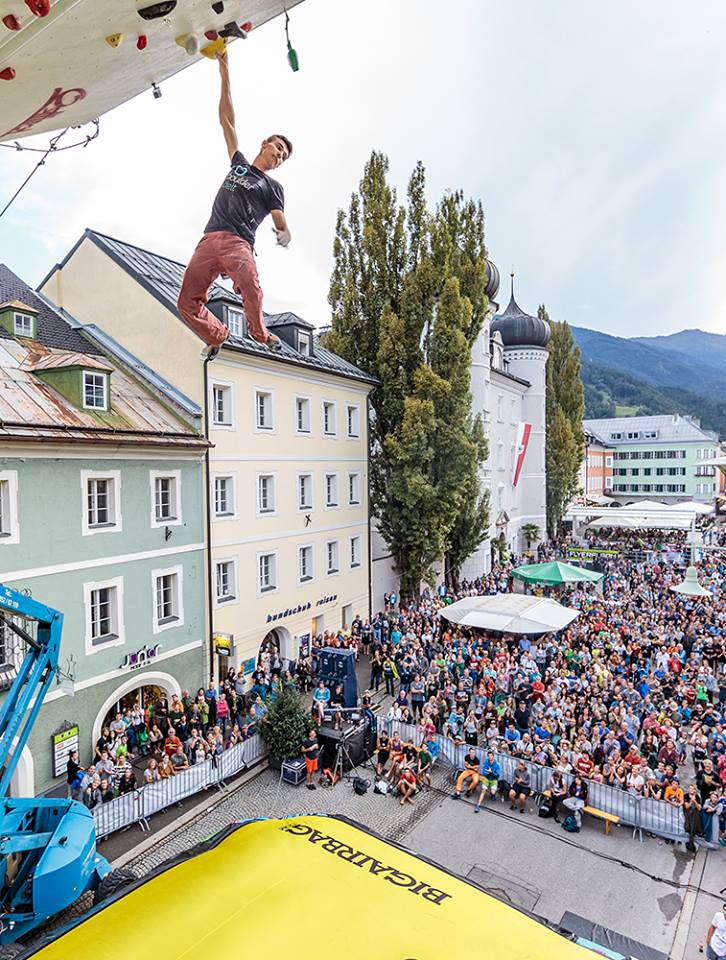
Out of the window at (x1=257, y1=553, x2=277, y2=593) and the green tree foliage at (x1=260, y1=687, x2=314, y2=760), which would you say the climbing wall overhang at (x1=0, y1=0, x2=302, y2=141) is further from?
the window at (x1=257, y1=553, x2=277, y2=593)

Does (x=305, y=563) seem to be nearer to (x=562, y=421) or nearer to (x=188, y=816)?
(x=188, y=816)

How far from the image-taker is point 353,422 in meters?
27.8

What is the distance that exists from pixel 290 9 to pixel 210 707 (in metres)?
17.0

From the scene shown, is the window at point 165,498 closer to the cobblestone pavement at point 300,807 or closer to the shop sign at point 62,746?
the shop sign at point 62,746

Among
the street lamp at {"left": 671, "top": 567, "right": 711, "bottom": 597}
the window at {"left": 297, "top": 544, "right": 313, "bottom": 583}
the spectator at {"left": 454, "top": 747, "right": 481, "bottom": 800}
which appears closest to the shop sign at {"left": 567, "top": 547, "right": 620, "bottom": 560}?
the street lamp at {"left": 671, "top": 567, "right": 711, "bottom": 597}

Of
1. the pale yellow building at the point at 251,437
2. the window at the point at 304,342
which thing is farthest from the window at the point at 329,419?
the window at the point at 304,342

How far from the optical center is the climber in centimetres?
446

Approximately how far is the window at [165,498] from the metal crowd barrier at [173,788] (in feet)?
20.8

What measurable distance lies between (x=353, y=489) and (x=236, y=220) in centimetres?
2338

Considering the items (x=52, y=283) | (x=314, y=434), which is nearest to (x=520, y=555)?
(x=314, y=434)

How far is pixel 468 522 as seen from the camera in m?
30.2

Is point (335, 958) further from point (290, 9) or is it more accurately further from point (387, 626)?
point (387, 626)

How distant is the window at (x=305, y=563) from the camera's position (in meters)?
24.1

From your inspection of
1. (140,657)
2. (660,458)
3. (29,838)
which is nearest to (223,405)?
(140,657)
